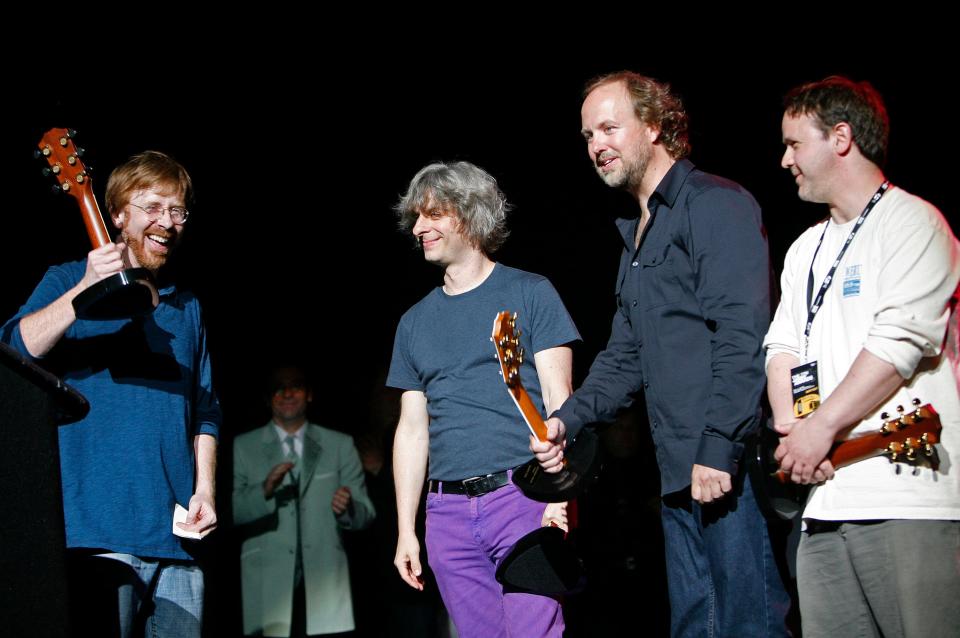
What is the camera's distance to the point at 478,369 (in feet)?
9.64

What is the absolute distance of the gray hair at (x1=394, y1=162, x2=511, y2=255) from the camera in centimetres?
318

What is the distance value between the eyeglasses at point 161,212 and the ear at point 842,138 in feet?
5.85

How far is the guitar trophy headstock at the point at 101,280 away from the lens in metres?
2.37

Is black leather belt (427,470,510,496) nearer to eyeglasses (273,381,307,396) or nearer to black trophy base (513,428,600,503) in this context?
Answer: black trophy base (513,428,600,503)

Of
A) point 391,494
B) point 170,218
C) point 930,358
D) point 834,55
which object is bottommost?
point 391,494

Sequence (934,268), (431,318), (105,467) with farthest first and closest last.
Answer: (431,318) < (105,467) < (934,268)

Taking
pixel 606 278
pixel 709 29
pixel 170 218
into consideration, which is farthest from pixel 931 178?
pixel 170 218

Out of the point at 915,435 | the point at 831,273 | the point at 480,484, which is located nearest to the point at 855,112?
the point at 831,273

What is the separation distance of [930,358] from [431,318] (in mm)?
1533

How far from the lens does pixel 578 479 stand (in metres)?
2.53

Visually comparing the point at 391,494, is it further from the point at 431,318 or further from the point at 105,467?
the point at 105,467

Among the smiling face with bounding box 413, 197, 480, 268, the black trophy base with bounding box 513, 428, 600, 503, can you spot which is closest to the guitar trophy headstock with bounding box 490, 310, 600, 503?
the black trophy base with bounding box 513, 428, 600, 503

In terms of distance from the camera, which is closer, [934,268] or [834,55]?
[934,268]

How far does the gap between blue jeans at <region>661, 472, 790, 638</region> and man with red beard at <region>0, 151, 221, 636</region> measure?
1.26m
